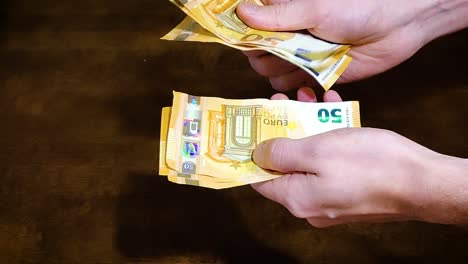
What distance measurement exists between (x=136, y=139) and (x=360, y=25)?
648 mm

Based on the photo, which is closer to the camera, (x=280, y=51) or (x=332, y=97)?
(x=280, y=51)

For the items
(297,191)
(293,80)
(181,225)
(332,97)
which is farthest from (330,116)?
(181,225)

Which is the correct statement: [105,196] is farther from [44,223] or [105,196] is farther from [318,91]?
[318,91]

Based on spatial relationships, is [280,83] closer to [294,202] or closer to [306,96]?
[306,96]

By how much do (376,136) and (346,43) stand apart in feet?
1.07

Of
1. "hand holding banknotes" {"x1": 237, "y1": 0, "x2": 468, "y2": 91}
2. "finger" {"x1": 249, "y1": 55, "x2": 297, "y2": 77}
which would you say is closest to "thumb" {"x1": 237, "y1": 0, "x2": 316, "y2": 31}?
"hand holding banknotes" {"x1": 237, "y1": 0, "x2": 468, "y2": 91}

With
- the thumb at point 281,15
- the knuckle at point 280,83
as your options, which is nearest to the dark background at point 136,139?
the knuckle at point 280,83

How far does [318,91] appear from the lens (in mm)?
1261

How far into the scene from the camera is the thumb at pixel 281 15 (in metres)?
0.90

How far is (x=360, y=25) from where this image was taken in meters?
0.93

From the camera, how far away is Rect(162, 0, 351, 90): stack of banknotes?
872mm

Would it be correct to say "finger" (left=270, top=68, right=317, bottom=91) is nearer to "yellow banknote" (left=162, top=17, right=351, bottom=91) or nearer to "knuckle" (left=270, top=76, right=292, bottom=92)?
"knuckle" (left=270, top=76, right=292, bottom=92)

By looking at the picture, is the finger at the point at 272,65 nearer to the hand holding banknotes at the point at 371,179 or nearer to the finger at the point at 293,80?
the finger at the point at 293,80

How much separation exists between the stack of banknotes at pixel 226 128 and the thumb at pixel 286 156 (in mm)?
79
